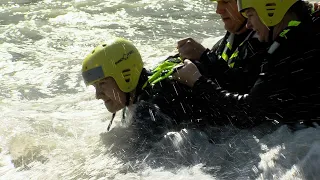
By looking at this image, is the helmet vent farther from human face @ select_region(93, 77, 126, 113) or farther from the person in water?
the person in water

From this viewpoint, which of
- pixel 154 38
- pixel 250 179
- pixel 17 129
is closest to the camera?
pixel 250 179

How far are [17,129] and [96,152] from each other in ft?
4.29

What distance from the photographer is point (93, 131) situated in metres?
5.55

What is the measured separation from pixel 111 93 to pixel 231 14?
1397mm

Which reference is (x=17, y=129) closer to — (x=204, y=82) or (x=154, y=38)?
(x=204, y=82)

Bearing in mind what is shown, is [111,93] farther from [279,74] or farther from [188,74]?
A: [279,74]

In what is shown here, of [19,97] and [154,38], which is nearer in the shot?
[19,97]

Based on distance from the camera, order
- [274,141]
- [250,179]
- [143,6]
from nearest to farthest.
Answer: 1. [250,179]
2. [274,141]
3. [143,6]

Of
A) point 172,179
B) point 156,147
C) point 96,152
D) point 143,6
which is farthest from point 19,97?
point 143,6

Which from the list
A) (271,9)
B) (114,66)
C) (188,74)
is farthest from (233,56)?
(114,66)

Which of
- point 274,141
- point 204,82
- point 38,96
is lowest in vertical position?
point 38,96

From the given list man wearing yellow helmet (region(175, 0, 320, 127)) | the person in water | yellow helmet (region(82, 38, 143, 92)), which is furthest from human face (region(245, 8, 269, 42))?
yellow helmet (region(82, 38, 143, 92))

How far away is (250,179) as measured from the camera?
3645 millimetres

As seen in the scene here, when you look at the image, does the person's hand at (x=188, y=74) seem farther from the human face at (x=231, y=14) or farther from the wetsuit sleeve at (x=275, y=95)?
the human face at (x=231, y=14)
